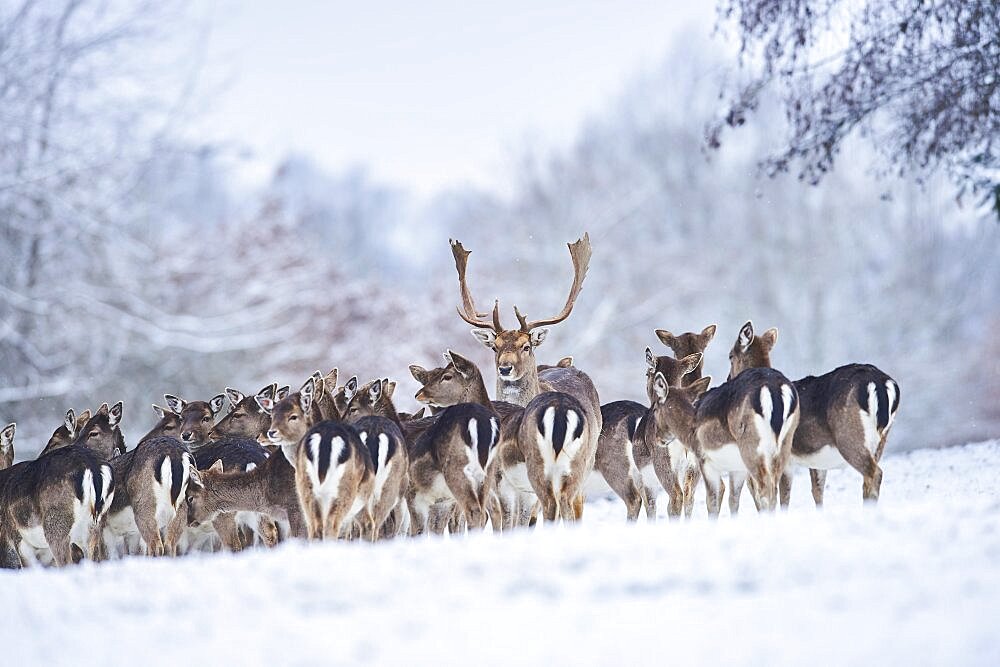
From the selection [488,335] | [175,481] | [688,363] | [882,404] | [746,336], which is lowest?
[175,481]

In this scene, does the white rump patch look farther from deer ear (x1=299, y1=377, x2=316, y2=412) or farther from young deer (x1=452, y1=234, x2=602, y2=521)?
young deer (x1=452, y1=234, x2=602, y2=521)

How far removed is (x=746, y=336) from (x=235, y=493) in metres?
4.49

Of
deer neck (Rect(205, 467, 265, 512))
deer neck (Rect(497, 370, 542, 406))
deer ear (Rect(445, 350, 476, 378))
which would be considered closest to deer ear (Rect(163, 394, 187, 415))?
deer neck (Rect(205, 467, 265, 512))

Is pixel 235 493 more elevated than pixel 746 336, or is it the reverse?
pixel 746 336

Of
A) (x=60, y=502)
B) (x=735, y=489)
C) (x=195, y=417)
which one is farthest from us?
(x=195, y=417)

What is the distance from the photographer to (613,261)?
A: 36344 millimetres

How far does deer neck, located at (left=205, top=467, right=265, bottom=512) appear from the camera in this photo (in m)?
9.81

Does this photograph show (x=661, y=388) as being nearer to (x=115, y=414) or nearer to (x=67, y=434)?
(x=115, y=414)

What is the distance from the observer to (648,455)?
10.9m

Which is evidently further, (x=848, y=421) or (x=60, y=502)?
(x=848, y=421)

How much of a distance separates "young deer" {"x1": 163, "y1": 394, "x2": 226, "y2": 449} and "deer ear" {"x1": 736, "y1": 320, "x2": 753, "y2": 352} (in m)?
4.59

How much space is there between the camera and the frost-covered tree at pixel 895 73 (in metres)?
12.5

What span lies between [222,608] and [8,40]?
19.5 metres

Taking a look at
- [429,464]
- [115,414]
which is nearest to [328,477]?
[429,464]
